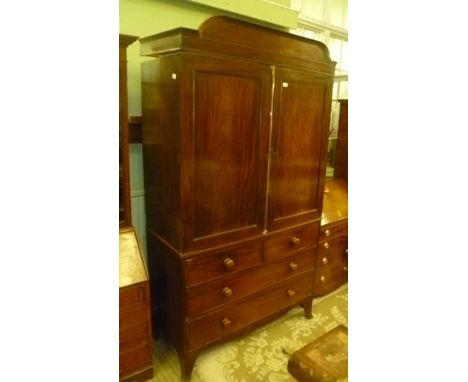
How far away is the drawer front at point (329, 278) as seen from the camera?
8.32 feet

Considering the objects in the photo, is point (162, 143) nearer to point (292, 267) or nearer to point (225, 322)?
point (225, 322)

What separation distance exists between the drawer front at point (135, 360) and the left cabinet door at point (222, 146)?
631 mm

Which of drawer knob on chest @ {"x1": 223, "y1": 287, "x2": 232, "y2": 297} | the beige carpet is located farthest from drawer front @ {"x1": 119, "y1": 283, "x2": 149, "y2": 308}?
the beige carpet

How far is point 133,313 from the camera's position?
5.32 ft

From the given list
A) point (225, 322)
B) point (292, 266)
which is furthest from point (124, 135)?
point (292, 266)

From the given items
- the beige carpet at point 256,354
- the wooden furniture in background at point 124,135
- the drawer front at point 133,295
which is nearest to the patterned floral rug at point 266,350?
the beige carpet at point 256,354

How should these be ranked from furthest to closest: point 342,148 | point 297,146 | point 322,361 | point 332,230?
1. point 342,148
2. point 332,230
3. point 297,146
4. point 322,361

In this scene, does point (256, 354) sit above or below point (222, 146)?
A: below

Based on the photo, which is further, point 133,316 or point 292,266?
point 292,266

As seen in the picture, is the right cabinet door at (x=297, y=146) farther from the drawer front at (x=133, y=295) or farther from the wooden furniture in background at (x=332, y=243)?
the drawer front at (x=133, y=295)

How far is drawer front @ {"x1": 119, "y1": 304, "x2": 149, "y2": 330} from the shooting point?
1.59 metres

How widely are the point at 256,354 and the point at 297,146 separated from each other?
1.31 m
